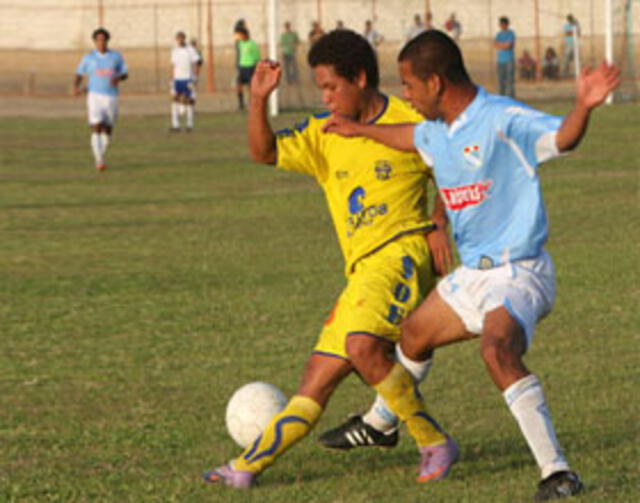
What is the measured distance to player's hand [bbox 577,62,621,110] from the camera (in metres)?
5.34

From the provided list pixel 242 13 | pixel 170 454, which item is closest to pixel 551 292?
pixel 170 454

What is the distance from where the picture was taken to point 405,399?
614 cm

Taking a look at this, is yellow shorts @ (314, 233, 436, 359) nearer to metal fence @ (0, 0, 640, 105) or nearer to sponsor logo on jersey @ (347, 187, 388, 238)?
sponsor logo on jersey @ (347, 187, 388, 238)

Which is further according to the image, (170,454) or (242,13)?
(242,13)

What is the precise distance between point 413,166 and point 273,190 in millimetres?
12874

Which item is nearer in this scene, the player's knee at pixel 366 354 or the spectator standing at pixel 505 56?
the player's knee at pixel 366 354

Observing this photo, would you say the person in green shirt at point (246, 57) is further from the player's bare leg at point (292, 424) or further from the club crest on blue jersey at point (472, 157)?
the club crest on blue jersey at point (472, 157)

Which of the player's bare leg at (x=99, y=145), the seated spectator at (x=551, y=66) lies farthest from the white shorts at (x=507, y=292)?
the seated spectator at (x=551, y=66)

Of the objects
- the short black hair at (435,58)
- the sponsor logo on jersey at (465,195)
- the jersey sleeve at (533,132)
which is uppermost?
the short black hair at (435,58)

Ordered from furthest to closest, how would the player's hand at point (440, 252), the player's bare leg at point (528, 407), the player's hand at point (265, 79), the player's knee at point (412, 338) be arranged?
1. the player's hand at point (265, 79)
2. the player's hand at point (440, 252)
3. the player's knee at point (412, 338)
4. the player's bare leg at point (528, 407)

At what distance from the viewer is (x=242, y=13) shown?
67.7 meters

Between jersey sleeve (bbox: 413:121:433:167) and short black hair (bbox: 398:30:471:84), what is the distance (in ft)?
0.98

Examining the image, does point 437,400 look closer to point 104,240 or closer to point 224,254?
point 224,254

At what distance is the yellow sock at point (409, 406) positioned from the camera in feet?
20.1
